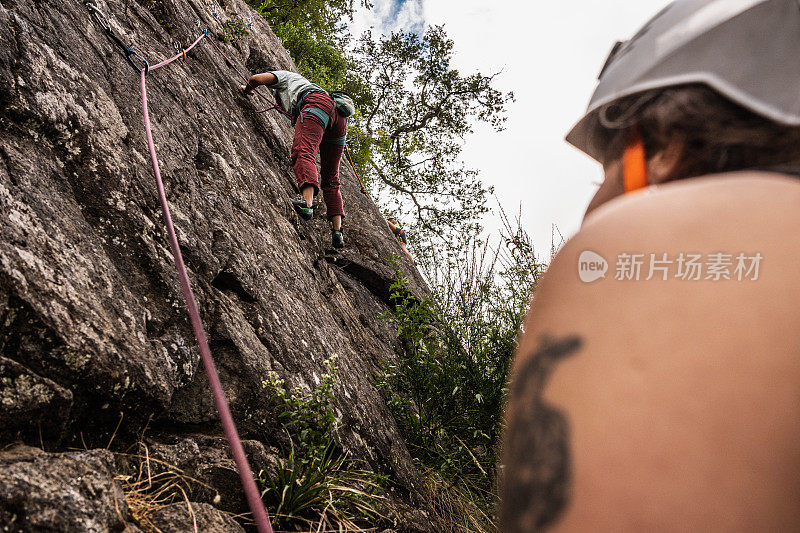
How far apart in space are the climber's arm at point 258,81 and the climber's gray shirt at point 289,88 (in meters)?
0.16

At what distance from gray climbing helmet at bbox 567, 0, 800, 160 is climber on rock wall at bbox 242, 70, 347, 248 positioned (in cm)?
475

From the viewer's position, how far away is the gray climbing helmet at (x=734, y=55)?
46cm

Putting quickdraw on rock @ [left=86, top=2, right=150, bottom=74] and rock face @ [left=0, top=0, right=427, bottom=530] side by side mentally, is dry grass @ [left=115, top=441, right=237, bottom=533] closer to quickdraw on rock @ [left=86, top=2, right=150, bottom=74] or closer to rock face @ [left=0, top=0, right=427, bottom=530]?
rock face @ [left=0, top=0, right=427, bottom=530]

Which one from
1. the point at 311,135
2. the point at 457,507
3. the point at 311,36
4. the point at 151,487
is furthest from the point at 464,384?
the point at 311,36

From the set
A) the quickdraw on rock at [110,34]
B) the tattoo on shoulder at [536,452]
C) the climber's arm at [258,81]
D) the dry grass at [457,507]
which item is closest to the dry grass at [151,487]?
the tattoo on shoulder at [536,452]

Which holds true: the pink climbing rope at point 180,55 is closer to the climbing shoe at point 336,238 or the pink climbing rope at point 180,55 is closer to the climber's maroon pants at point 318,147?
the climber's maroon pants at point 318,147

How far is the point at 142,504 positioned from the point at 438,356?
2732 millimetres

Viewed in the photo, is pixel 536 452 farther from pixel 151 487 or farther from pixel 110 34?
pixel 110 34

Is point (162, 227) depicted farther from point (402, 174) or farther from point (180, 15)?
point (402, 174)

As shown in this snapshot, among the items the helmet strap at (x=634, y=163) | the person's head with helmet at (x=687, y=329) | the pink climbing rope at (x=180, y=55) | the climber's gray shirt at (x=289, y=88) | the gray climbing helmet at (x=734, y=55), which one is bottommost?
the person's head with helmet at (x=687, y=329)

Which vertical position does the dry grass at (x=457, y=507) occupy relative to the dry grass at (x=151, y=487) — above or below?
above

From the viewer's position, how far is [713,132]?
48 cm

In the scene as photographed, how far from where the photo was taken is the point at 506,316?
3672 millimetres

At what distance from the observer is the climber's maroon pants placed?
5332mm
